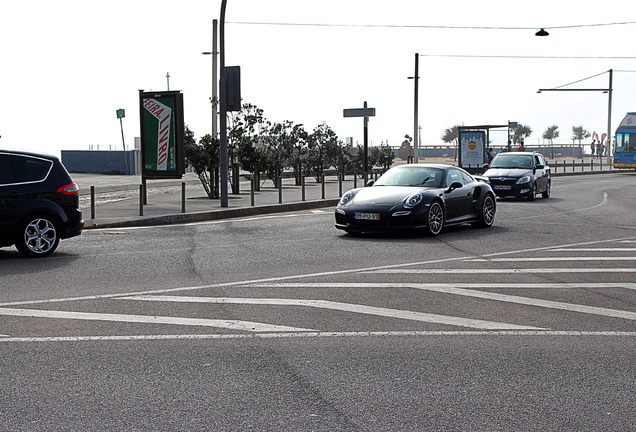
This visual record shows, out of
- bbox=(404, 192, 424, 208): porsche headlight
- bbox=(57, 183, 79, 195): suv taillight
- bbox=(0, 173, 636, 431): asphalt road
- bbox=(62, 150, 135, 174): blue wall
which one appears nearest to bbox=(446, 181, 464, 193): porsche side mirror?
bbox=(404, 192, 424, 208): porsche headlight

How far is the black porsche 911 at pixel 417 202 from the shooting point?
44.4 feet

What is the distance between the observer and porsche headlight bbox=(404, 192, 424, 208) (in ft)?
44.7

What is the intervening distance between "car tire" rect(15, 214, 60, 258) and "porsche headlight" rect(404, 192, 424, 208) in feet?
19.5

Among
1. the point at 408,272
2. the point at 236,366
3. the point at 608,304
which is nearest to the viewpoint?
the point at 236,366

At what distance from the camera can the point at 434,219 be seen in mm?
14031

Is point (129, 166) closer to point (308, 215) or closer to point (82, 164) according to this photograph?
point (82, 164)

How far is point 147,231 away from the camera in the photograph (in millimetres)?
15211

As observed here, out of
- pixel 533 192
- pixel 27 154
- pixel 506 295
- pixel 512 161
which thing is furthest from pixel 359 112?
pixel 506 295

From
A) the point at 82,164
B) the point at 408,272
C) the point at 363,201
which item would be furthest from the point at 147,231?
the point at 82,164

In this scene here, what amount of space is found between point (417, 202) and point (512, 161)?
44.0 feet

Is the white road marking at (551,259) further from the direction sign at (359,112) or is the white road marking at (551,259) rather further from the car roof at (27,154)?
the direction sign at (359,112)

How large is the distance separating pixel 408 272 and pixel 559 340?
3633 millimetres

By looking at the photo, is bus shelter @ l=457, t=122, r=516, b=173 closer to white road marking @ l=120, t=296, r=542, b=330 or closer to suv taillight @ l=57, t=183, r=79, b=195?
suv taillight @ l=57, t=183, r=79, b=195

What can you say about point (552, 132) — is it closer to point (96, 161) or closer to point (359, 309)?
point (96, 161)
